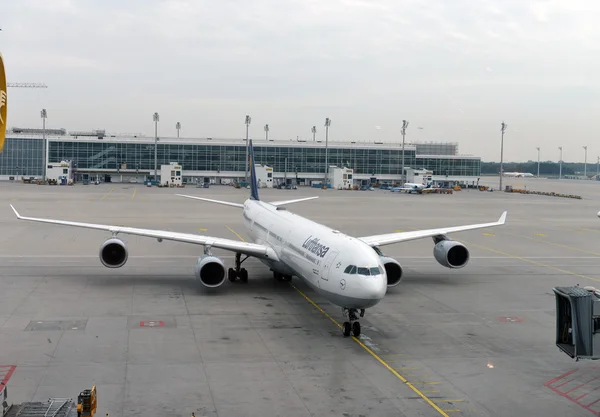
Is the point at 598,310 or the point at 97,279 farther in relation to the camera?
the point at 97,279

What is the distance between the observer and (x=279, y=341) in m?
23.4

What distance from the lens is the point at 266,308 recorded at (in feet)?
93.6

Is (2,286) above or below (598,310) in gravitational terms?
below

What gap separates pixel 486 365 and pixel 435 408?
4.56 m

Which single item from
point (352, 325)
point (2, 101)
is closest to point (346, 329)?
point (352, 325)

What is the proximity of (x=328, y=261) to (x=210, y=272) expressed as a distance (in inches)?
306

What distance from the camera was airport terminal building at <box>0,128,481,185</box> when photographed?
16588 centimetres

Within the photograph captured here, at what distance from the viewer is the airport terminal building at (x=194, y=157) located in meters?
166

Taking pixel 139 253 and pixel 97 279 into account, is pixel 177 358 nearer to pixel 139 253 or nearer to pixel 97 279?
pixel 97 279

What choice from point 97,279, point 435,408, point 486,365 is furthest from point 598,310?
point 97,279

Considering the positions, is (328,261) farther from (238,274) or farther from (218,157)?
(218,157)

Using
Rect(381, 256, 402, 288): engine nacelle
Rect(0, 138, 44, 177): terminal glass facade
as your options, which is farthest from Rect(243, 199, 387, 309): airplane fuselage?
Rect(0, 138, 44, 177): terminal glass facade

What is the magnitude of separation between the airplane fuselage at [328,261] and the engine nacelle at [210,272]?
2.92 metres

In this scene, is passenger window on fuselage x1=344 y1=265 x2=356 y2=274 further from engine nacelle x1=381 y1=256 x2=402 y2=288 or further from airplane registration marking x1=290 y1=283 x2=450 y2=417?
engine nacelle x1=381 y1=256 x2=402 y2=288
